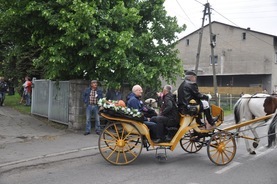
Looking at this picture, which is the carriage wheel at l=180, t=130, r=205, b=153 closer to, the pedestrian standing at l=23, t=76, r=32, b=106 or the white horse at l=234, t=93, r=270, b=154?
the white horse at l=234, t=93, r=270, b=154

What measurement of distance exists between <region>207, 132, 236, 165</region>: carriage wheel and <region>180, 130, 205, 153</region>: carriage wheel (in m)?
0.49

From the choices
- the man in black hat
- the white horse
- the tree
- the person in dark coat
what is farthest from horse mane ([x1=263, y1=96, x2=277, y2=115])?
the tree

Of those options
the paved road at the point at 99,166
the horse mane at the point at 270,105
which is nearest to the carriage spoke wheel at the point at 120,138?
the paved road at the point at 99,166

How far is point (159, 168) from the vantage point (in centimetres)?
724

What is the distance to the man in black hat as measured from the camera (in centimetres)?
757

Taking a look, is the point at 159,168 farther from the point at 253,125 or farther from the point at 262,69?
the point at 262,69

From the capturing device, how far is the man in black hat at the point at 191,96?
7.57 metres

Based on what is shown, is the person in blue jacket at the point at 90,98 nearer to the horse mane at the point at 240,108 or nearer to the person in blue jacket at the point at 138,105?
the person in blue jacket at the point at 138,105

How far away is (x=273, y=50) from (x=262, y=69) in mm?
2585

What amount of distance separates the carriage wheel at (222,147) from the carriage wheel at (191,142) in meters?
0.49

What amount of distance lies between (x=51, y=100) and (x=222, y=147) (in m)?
8.11

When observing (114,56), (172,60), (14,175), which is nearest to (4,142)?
(14,175)

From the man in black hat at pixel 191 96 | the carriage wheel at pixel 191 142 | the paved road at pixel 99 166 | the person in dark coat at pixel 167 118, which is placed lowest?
the paved road at pixel 99 166

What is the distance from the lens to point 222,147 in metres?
7.55
